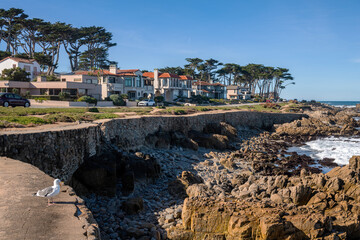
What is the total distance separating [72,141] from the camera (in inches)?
731

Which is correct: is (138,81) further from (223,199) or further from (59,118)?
(223,199)

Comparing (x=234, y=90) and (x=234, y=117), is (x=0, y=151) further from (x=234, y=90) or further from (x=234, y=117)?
(x=234, y=90)

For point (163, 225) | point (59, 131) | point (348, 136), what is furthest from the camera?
point (348, 136)

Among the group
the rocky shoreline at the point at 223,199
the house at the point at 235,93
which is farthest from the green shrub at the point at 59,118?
the house at the point at 235,93

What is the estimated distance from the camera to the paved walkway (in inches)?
306

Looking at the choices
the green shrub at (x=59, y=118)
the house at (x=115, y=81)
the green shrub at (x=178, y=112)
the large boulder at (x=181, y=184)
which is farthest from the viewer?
the house at (x=115, y=81)

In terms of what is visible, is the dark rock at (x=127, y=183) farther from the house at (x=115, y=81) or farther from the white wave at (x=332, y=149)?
the house at (x=115, y=81)

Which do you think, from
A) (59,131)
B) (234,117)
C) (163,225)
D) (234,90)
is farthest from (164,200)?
(234,90)

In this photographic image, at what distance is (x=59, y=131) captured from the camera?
17672 mm

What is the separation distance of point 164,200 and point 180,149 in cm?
1317

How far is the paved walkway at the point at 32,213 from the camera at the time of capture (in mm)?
7766

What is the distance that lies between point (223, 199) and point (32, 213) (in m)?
8.62

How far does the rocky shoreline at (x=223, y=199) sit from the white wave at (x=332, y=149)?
360 cm

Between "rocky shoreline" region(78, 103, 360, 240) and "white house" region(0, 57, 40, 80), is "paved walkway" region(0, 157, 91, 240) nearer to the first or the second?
"rocky shoreline" region(78, 103, 360, 240)
